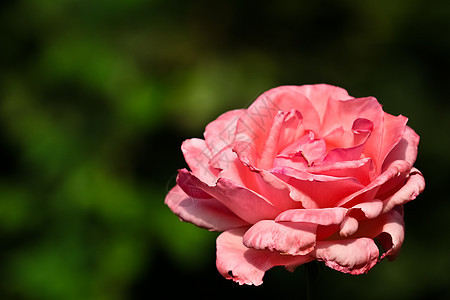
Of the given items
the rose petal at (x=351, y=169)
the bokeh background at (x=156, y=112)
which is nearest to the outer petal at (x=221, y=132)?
the rose petal at (x=351, y=169)

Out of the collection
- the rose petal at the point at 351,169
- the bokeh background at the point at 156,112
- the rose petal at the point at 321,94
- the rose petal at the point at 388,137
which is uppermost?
the rose petal at the point at 321,94

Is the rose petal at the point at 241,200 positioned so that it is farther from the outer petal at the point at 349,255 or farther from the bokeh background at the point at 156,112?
the bokeh background at the point at 156,112

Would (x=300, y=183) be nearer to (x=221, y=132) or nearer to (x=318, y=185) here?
(x=318, y=185)

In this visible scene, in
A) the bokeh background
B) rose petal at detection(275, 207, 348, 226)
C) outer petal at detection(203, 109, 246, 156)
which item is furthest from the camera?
the bokeh background

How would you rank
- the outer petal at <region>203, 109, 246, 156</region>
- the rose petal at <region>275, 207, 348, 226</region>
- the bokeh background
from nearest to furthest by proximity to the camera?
the rose petal at <region>275, 207, 348, 226</region>
the outer petal at <region>203, 109, 246, 156</region>
the bokeh background

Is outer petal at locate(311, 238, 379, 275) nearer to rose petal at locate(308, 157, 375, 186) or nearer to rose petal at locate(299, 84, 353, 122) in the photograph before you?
rose petal at locate(308, 157, 375, 186)

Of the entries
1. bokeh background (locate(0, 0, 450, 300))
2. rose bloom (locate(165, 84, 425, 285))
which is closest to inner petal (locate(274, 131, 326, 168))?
rose bloom (locate(165, 84, 425, 285))

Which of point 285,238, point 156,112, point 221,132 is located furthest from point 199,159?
point 156,112

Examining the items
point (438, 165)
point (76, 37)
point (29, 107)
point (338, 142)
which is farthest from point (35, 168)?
point (438, 165)
